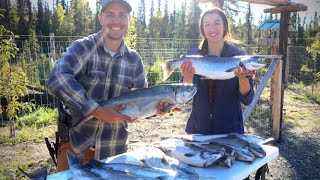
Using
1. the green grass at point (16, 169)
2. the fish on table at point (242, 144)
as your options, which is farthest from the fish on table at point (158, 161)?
the green grass at point (16, 169)

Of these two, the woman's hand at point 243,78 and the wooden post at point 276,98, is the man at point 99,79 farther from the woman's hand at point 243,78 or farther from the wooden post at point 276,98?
the wooden post at point 276,98

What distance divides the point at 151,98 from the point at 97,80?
0.59 metres

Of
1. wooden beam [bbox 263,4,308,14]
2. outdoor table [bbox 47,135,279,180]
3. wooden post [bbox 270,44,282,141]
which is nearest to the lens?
outdoor table [bbox 47,135,279,180]

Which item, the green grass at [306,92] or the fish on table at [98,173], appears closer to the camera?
the fish on table at [98,173]

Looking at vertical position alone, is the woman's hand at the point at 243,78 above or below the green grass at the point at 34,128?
above

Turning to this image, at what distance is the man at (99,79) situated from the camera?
9.74 feet

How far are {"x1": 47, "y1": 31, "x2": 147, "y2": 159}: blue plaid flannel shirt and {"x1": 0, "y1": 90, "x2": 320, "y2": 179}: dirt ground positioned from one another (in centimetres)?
142

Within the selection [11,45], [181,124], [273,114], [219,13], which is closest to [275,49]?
[273,114]

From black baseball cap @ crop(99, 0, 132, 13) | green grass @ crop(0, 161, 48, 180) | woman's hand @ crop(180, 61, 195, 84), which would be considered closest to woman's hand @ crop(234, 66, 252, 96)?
woman's hand @ crop(180, 61, 195, 84)

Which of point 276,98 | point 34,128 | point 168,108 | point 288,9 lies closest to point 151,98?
point 168,108

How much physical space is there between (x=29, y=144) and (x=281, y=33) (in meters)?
6.16

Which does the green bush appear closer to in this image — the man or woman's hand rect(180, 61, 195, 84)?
the man

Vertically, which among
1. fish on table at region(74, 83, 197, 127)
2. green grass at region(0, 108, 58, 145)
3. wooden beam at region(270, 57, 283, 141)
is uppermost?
fish on table at region(74, 83, 197, 127)

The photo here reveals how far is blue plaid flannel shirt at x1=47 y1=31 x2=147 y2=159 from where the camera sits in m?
3.06
